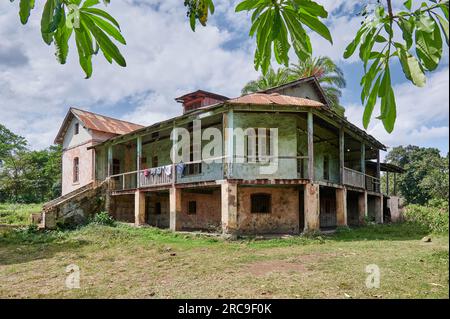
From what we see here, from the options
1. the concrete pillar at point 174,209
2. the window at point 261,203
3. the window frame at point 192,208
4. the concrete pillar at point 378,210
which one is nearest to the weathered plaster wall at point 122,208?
the window frame at point 192,208

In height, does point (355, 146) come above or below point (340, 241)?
above

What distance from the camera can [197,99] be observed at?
23141 mm

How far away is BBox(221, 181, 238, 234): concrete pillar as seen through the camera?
46.8ft

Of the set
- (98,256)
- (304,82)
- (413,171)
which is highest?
(304,82)

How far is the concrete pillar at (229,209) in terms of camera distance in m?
14.3

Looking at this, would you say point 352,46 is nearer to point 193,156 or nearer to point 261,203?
point 261,203

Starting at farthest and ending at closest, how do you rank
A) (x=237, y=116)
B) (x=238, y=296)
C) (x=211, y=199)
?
(x=211, y=199)
(x=237, y=116)
(x=238, y=296)

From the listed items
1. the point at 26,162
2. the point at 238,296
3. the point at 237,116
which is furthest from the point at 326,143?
the point at 26,162

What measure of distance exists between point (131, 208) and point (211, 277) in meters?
16.2

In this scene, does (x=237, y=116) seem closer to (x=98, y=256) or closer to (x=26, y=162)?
(x=98, y=256)

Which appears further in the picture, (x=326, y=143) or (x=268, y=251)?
(x=326, y=143)

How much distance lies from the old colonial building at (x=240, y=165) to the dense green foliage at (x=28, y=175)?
15858mm

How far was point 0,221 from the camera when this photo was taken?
2388 cm

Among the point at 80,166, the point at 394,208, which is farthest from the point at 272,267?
the point at 394,208
